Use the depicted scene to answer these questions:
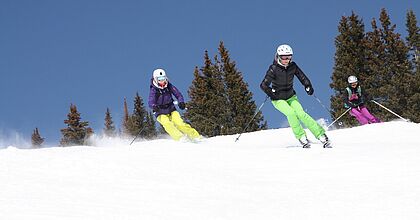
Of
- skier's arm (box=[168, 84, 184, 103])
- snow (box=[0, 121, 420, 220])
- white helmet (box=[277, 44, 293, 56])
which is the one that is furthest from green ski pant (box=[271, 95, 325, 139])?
skier's arm (box=[168, 84, 184, 103])

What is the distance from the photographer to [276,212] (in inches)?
170

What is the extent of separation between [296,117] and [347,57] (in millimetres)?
29677

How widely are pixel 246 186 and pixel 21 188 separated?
87.1 inches

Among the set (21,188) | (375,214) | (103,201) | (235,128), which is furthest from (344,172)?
(235,128)

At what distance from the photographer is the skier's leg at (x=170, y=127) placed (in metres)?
13.0

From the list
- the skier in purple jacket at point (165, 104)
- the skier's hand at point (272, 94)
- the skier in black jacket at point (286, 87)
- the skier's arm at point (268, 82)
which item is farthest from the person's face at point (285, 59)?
the skier in purple jacket at point (165, 104)

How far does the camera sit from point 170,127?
13.1m

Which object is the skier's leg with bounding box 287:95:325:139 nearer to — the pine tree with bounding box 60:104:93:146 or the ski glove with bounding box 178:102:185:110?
the ski glove with bounding box 178:102:185:110

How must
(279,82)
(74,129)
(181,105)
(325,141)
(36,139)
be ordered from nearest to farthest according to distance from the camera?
(325,141)
(279,82)
(181,105)
(74,129)
(36,139)

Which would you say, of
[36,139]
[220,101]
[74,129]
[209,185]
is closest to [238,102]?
[220,101]

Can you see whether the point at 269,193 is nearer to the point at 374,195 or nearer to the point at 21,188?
the point at 374,195

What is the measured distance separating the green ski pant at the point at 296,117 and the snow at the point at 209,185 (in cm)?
229

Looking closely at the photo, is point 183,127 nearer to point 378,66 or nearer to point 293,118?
point 293,118

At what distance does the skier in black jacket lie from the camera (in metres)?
10.1
